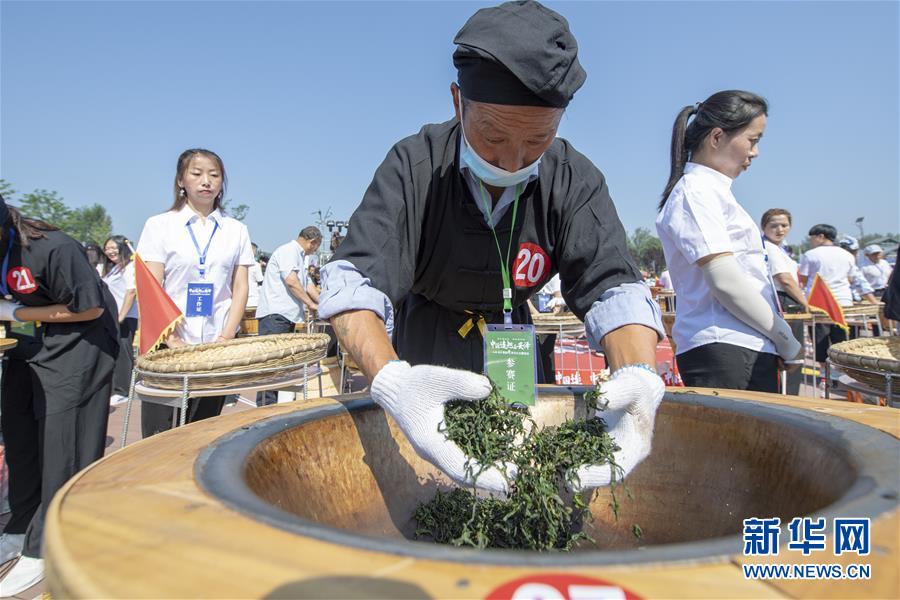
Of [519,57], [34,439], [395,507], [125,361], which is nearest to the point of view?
[519,57]

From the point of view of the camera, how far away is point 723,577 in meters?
0.59

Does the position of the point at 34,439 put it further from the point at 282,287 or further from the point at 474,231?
the point at 282,287

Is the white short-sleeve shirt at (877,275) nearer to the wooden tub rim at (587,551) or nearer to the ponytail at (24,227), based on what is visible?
the wooden tub rim at (587,551)

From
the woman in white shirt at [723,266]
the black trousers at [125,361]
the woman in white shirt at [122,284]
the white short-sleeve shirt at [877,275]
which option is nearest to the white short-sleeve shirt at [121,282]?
the woman in white shirt at [122,284]

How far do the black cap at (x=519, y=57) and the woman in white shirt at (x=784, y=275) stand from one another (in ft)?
10.0

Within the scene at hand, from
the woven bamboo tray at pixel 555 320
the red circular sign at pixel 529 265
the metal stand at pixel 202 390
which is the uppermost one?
the red circular sign at pixel 529 265

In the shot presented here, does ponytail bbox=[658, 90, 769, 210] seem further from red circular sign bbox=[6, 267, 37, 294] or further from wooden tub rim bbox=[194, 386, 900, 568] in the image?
red circular sign bbox=[6, 267, 37, 294]

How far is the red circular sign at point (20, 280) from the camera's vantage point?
2756mm

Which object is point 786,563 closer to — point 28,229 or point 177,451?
point 177,451

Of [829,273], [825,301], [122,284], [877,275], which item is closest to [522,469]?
[825,301]

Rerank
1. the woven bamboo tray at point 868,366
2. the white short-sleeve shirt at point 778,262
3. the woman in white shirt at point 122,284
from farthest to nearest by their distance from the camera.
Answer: the woman in white shirt at point 122,284
the white short-sleeve shirt at point 778,262
the woven bamboo tray at point 868,366

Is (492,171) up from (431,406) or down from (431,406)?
up

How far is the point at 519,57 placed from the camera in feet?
4.28

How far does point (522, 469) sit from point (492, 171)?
0.77 meters
